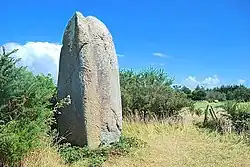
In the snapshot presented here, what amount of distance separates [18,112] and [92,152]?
2418mm

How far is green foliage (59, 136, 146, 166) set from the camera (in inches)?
367

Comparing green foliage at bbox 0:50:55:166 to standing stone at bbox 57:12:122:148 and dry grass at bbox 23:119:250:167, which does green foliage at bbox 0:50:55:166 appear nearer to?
dry grass at bbox 23:119:250:167

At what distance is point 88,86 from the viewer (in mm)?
10117

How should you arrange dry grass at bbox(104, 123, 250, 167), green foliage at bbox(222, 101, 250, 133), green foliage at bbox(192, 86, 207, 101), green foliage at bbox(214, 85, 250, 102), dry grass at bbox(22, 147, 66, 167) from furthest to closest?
green foliage at bbox(192, 86, 207, 101)
green foliage at bbox(214, 85, 250, 102)
green foliage at bbox(222, 101, 250, 133)
dry grass at bbox(104, 123, 250, 167)
dry grass at bbox(22, 147, 66, 167)

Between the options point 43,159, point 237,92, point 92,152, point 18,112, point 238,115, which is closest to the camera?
point 18,112

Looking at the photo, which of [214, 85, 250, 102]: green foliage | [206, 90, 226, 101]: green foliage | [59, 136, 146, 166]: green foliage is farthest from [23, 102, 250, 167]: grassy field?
[206, 90, 226, 101]: green foliage

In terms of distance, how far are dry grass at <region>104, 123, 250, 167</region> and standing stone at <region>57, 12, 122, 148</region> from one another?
100 centimetres

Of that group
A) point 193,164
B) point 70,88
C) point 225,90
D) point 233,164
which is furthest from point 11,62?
point 225,90

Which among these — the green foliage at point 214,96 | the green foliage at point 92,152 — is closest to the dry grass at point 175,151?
the green foliage at point 92,152

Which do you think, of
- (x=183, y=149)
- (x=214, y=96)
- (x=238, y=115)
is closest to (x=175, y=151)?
(x=183, y=149)

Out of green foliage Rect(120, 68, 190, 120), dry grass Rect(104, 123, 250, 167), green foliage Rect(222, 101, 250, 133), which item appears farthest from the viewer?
green foliage Rect(120, 68, 190, 120)

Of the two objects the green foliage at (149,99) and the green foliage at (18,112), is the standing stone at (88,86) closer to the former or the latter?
the green foliage at (18,112)

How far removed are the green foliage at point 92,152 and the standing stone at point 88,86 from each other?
315 millimetres

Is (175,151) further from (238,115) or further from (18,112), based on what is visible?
(18,112)
